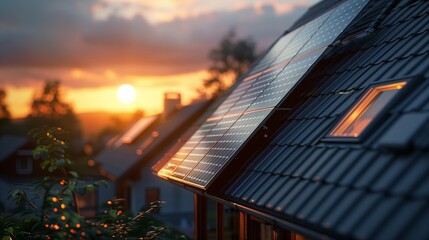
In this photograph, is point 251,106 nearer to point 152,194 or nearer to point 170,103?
point 152,194

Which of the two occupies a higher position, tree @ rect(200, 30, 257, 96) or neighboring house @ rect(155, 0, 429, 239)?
tree @ rect(200, 30, 257, 96)

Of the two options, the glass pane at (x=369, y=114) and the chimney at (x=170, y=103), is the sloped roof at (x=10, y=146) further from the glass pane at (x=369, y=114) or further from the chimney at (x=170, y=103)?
the glass pane at (x=369, y=114)

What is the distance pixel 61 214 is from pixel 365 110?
402 centimetres

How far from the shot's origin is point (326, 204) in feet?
14.7

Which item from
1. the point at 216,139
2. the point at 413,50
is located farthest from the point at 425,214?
the point at 216,139

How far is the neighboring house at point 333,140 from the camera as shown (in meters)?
4.02

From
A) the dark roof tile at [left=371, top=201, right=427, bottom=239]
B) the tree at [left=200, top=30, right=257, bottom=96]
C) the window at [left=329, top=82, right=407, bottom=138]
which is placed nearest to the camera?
the dark roof tile at [left=371, top=201, right=427, bottom=239]

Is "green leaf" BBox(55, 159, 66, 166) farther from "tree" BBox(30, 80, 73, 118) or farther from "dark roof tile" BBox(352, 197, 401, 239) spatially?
"tree" BBox(30, 80, 73, 118)

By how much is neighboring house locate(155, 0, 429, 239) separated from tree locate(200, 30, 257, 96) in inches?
2027

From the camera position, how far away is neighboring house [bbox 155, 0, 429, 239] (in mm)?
4023

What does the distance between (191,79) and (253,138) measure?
2267 inches

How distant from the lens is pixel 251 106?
914 cm

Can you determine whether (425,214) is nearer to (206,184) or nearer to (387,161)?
(387,161)

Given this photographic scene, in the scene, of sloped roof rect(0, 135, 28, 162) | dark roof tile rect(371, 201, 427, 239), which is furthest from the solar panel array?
sloped roof rect(0, 135, 28, 162)
